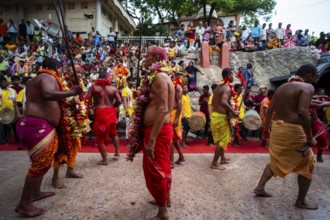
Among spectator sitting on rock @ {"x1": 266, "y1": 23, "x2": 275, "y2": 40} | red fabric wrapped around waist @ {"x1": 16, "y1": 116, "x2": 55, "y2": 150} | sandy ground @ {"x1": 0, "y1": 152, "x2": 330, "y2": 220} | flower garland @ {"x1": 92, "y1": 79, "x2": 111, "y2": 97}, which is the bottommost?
sandy ground @ {"x1": 0, "y1": 152, "x2": 330, "y2": 220}

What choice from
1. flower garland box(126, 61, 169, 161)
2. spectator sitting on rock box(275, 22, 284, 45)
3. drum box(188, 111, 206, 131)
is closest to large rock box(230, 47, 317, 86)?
spectator sitting on rock box(275, 22, 284, 45)

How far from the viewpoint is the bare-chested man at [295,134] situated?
11.5 feet

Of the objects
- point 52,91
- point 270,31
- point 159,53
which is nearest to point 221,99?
point 159,53

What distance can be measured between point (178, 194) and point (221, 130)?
1920 millimetres

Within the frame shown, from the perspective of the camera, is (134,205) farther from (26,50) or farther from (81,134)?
(26,50)

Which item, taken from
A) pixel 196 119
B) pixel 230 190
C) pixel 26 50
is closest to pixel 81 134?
pixel 230 190

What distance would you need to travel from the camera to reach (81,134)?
4605mm

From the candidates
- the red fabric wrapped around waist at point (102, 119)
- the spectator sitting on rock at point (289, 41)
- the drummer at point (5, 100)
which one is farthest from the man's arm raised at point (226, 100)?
the spectator sitting on rock at point (289, 41)

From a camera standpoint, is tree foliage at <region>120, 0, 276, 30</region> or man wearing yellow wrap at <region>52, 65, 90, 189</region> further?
tree foliage at <region>120, 0, 276, 30</region>

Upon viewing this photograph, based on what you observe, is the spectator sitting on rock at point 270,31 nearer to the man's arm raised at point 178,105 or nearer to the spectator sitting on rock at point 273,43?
the spectator sitting on rock at point 273,43

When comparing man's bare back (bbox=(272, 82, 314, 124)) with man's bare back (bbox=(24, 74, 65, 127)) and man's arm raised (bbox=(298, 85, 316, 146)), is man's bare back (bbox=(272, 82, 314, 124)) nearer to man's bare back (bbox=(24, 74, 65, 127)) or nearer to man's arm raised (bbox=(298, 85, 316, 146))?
man's arm raised (bbox=(298, 85, 316, 146))

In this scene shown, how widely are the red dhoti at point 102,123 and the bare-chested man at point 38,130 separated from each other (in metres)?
2.02

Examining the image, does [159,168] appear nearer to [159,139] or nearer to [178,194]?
[159,139]

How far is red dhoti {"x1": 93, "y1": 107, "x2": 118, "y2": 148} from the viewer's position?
5.64 metres
